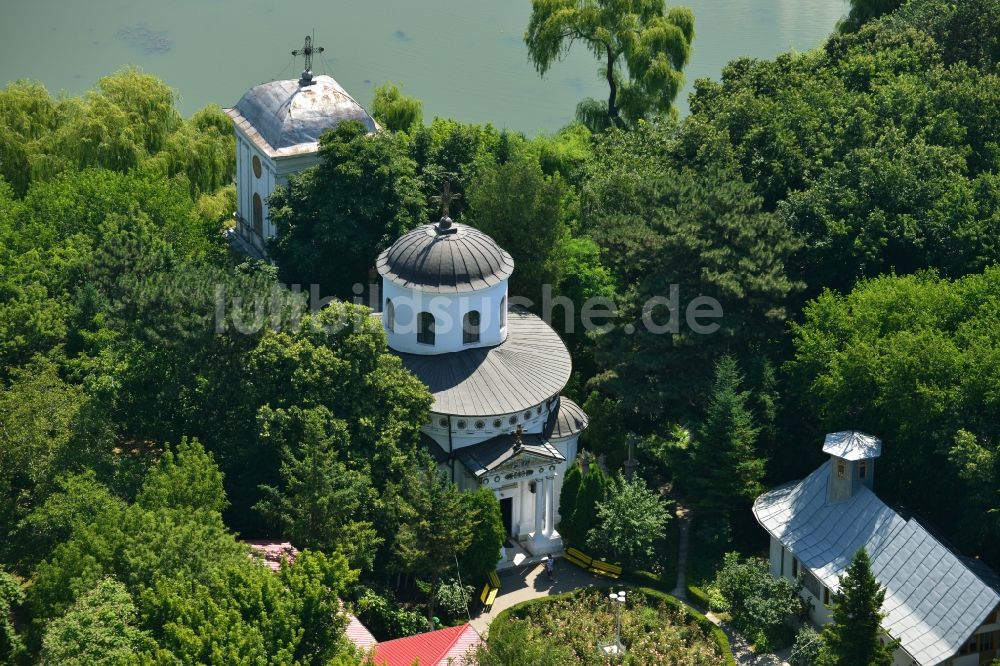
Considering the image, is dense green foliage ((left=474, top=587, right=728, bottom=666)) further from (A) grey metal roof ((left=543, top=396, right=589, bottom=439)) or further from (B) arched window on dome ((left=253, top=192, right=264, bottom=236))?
(B) arched window on dome ((left=253, top=192, right=264, bottom=236))

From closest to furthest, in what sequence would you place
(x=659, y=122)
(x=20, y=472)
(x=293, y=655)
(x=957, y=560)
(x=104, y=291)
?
(x=293, y=655) < (x=957, y=560) < (x=20, y=472) < (x=104, y=291) < (x=659, y=122)

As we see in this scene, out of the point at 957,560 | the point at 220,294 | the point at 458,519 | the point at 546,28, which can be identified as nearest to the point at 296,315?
the point at 220,294

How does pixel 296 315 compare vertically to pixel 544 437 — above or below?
above

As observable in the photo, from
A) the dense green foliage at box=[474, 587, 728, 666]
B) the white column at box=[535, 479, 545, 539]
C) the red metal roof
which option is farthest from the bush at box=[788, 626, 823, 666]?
the white column at box=[535, 479, 545, 539]

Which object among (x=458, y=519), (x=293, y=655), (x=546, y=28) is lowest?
(x=293, y=655)

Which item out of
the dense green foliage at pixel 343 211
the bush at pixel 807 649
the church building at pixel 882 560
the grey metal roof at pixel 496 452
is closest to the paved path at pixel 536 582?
the grey metal roof at pixel 496 452

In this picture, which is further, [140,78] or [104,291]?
[140,78]

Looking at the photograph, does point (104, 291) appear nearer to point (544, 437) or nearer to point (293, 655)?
point (544, 437)

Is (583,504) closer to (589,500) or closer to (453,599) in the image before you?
(589,500)
